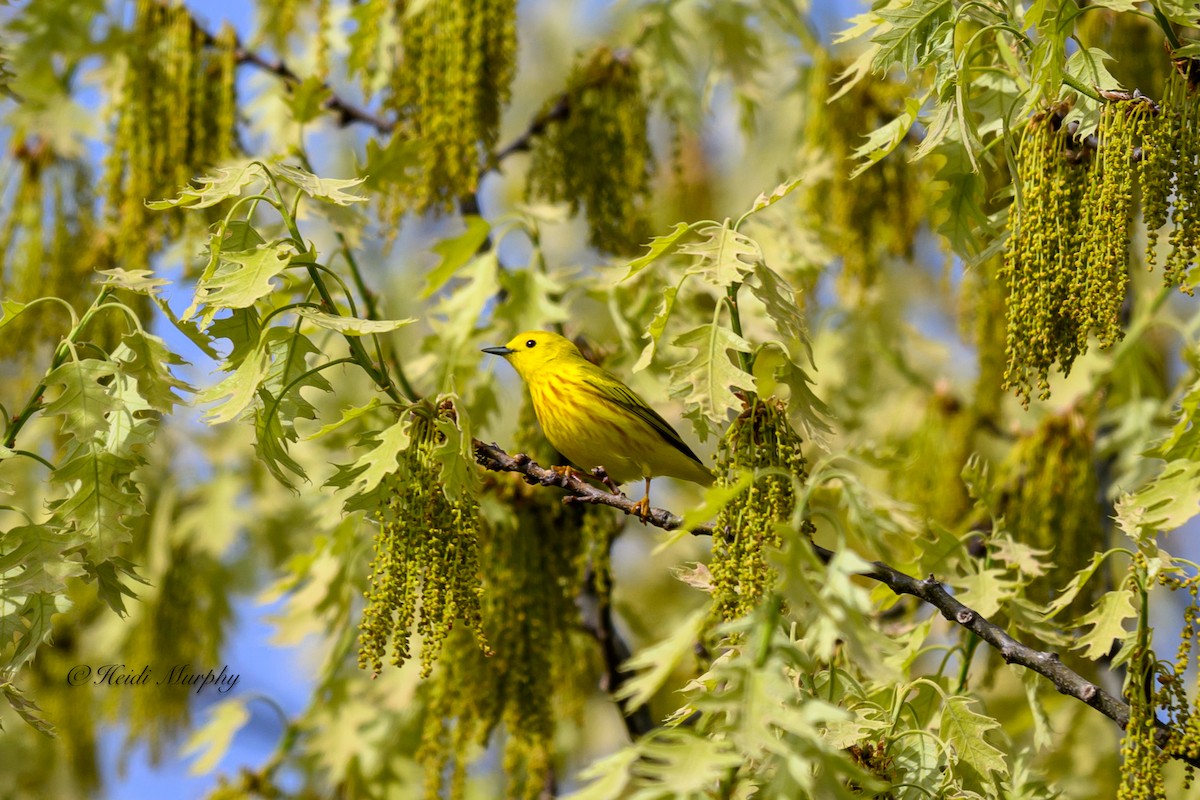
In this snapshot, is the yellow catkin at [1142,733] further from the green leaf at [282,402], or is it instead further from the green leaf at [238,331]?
the green leaf at [238,331]

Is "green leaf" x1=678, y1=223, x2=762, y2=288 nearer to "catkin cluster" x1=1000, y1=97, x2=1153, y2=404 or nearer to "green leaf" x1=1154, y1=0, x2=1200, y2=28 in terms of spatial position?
"catkin cluster" x1=1000, y1=97, x2=1153, y2=404

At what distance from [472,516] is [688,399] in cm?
55

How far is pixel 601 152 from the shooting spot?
5.04m

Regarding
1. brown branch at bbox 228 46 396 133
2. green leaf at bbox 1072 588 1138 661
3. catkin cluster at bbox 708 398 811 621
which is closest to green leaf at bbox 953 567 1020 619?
green leaf at bbox 1072 588 1138 661

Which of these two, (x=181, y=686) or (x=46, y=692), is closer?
(x=181, y=686)

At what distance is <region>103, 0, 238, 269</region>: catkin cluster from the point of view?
15.8 ft

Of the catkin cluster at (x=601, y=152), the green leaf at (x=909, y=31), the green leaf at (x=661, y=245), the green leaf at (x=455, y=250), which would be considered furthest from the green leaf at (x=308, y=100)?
the green leaf at (x=909, y=31)

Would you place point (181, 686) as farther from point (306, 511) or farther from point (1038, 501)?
point (1038, 501)

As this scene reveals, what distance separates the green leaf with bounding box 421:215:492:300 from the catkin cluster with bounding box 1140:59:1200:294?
105 inches

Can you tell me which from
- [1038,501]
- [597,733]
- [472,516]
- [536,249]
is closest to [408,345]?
[597,733]

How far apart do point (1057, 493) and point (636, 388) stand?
67.3 inches

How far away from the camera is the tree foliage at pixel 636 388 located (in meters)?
2.66

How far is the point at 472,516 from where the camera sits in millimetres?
2805

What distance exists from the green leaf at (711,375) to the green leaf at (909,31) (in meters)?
0.71
